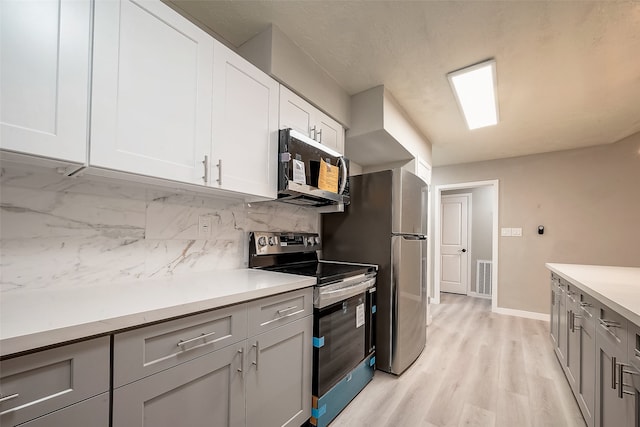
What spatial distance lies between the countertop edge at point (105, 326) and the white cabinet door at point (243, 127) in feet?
1.99

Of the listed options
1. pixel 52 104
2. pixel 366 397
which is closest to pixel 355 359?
pixel 366 397

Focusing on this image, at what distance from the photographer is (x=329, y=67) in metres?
2.08

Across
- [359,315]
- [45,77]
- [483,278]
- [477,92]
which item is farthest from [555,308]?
[45,77]

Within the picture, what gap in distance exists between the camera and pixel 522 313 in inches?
156

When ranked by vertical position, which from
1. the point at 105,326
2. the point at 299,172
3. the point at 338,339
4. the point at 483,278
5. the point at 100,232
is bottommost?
the point at 483,278

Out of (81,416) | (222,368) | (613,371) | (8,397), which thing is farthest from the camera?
(613,371)

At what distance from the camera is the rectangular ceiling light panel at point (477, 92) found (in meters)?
2.04

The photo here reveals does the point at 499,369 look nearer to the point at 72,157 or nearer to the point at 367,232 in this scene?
the point at 367,232

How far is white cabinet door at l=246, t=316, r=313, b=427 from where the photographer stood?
121cm

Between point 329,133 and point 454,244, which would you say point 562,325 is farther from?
point 454,244

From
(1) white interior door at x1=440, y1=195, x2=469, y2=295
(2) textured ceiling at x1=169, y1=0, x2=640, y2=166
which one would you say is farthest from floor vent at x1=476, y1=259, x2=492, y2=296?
(2) textured ceiling at x1=169, y1=0, x2=640, y2=166

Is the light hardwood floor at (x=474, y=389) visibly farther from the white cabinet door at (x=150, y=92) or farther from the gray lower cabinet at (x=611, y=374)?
the white cabinet door at (x=150, y=92)

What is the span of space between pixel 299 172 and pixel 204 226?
677 millimetres

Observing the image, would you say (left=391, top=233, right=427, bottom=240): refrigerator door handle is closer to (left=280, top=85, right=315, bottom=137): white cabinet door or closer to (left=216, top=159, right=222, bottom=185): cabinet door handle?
(left=280, top=85, right=315, bottom=137): white cabinet door
